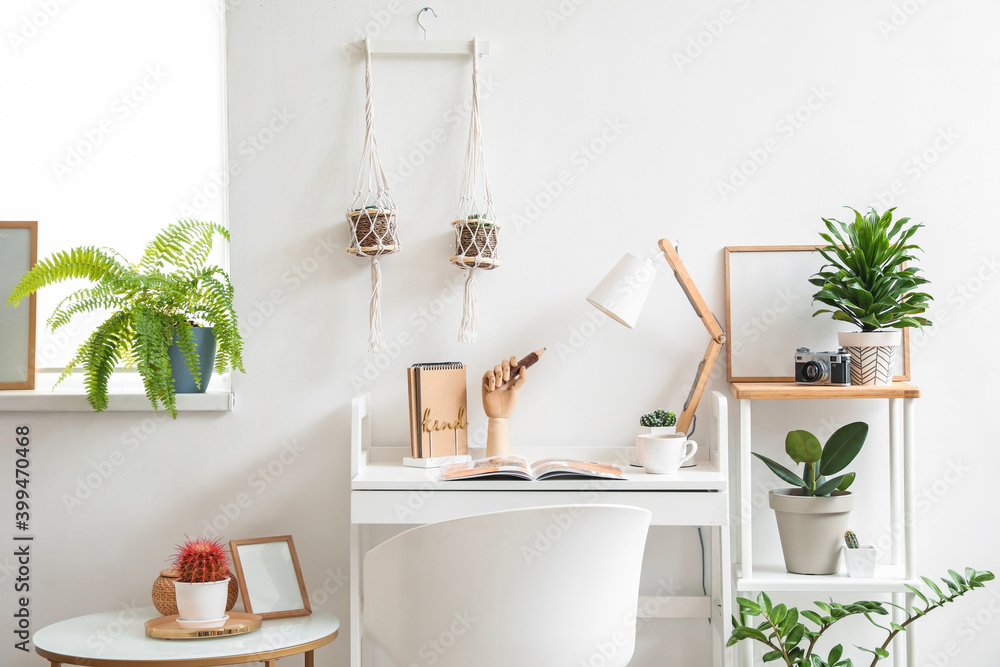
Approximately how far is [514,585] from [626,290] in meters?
0.83

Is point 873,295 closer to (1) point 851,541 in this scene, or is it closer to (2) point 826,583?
(1) point 851,541

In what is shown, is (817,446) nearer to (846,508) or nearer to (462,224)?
(846,508)

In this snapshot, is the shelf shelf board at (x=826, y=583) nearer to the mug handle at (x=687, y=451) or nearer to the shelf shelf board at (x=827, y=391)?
the mug handle at (x=687, y=451)

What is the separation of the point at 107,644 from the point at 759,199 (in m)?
1.96

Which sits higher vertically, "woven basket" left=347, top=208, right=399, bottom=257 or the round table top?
"woven basket" left=347, top=208, right=399, bottom=257

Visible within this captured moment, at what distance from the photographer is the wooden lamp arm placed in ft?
6.20

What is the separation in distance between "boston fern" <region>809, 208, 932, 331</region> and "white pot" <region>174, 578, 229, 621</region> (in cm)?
160

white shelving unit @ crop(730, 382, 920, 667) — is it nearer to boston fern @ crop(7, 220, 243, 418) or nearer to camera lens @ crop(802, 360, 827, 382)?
camera lens @ crop(802, 360, 827, 382)

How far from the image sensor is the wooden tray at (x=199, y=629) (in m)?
1.67

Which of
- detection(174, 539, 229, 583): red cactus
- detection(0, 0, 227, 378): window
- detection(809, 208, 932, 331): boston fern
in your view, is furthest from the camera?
detection(0, 0, 227, 378): window

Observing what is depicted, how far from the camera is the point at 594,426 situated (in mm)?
2025

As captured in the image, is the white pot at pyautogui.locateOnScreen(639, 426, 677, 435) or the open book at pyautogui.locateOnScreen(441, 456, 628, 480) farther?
the white pot at pyautogui.locateOnScreen(639, 426, 677, 435)

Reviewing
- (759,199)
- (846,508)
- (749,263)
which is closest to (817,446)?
(846,508)

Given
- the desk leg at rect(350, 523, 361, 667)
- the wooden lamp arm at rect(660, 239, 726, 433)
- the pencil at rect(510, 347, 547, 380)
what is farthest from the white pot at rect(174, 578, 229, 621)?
the wooden lamp arm at rect(660, 239, 726, 433)
